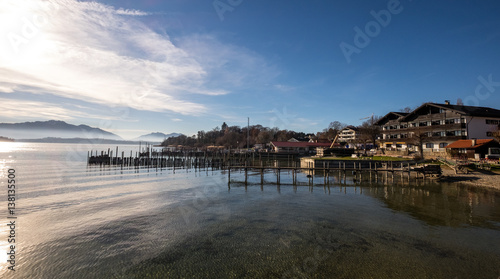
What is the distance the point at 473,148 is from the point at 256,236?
41569mm

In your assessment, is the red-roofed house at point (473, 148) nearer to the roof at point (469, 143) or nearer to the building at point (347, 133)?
the roof at point (469, 143)

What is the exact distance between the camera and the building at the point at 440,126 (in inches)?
1673

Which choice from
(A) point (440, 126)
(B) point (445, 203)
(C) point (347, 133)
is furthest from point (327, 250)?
(C) point (347, 133)

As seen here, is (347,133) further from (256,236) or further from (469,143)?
(256,236)

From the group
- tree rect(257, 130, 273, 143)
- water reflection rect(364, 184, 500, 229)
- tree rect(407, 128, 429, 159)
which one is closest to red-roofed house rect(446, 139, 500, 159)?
tree rect(407, 128, 429, 159)

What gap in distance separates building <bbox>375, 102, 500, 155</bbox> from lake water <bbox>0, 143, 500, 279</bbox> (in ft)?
85.4

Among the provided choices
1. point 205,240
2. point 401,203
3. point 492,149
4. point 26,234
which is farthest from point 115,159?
point 492,149

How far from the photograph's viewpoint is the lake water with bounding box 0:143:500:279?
9844mm

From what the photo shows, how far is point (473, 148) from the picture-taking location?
1411 inches

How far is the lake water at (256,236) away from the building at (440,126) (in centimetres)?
2602

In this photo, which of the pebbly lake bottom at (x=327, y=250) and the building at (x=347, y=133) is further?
the building at (x=347, y=133)

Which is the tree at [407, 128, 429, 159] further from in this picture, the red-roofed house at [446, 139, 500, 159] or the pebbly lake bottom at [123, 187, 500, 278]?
the pebbly lake bottom at [123, 187, 500, 278]

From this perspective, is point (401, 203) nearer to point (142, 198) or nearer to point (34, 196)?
point (142, 198)

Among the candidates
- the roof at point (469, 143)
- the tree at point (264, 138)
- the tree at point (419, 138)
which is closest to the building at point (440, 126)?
the tree at point (419, 138)
